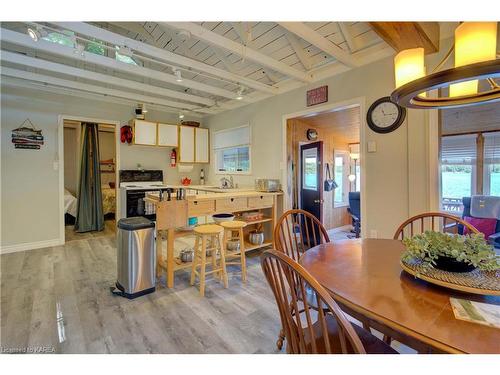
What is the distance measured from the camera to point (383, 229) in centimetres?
298

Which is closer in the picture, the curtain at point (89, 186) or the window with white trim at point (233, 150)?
the window with white trim at point (233, 150)

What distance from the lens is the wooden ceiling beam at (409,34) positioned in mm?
2000

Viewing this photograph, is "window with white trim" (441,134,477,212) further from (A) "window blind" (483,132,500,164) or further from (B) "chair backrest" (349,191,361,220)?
(B) "chair backrest" (349,191,361,220)

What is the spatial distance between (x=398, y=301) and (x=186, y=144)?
16.8ft

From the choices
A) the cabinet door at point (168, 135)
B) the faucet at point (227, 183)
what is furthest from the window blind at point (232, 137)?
the cabinet door at point (168, 135)

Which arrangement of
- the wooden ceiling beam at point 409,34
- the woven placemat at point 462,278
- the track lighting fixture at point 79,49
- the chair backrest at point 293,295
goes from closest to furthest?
the chair backrest at point 293,295, the woven placemat at point 462,278, the wooden ceiling beam at point 409,34, the track lighting fixture at point 79,49

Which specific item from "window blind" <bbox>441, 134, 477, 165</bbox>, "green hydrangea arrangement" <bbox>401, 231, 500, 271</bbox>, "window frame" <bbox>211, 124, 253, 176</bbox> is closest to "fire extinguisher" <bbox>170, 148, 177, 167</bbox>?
"window frame" <bbox>211, 124, 253, 176</bbox>

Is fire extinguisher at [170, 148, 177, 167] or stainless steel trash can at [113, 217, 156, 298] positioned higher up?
fire extinguisher at [170, 148, 177, 167]

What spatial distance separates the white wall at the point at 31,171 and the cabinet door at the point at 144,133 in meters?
0.84

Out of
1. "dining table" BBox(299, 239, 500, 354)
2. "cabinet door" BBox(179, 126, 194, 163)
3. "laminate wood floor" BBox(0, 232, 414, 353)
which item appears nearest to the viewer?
"dining table" BBox(299, 239, 500, 354)

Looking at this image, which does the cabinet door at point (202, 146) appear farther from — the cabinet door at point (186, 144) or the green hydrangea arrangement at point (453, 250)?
the green hydrangea arrangement at point (453, 250)

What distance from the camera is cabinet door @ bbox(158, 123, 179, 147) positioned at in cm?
514
